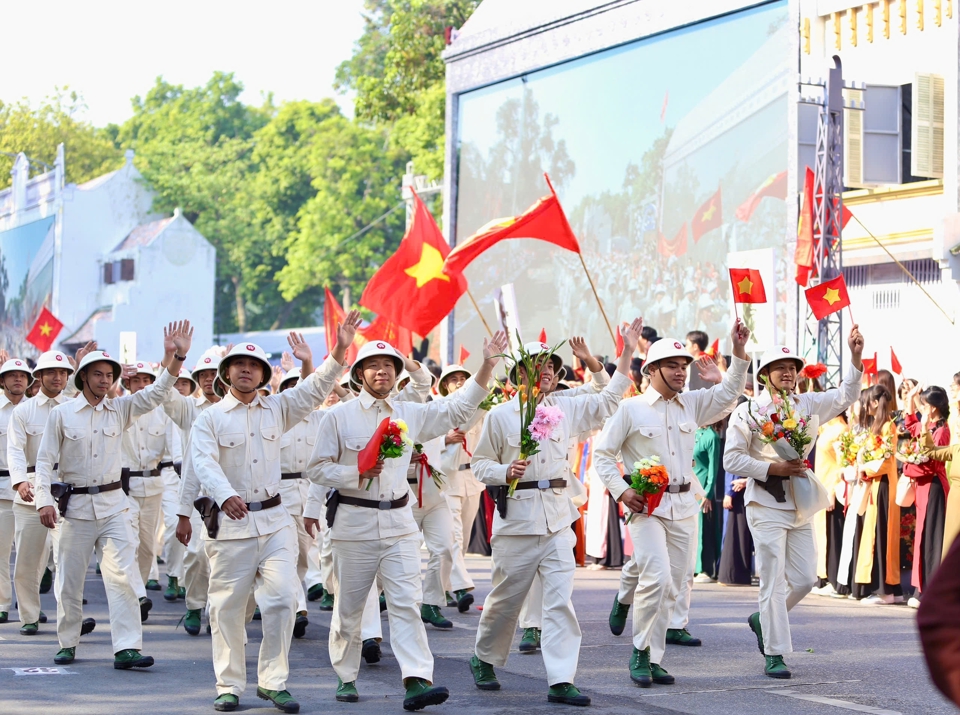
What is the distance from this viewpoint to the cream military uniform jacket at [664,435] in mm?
9422

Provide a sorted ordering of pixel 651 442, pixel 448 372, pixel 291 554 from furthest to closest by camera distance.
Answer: pixel 448 372 → pixel 651 442 → pixel 291 554

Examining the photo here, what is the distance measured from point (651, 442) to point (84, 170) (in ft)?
220

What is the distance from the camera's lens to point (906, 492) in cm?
1294

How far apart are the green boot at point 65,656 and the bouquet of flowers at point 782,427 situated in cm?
498

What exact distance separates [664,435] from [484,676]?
6.69ft

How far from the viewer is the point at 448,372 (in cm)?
1375

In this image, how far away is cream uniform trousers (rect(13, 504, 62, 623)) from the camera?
1116 cm

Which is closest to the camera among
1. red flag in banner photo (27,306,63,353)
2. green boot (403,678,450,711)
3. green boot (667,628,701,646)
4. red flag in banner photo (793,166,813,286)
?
green boot (403,678,450,711)

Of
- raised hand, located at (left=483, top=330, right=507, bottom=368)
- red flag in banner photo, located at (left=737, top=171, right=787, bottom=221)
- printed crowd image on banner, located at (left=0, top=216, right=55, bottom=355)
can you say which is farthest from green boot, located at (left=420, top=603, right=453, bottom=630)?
printed crowd image on banner, located at (left=0, top=216, right=55, bottom=355)

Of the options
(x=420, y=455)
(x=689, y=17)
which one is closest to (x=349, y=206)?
(x=689, y=17)

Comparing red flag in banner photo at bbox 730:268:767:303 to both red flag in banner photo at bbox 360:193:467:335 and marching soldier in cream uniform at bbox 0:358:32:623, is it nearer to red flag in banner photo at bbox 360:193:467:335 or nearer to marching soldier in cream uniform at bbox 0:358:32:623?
red flag in banner photo at bbox 360:193:467:335

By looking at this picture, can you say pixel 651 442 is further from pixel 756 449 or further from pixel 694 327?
pixel 694 327

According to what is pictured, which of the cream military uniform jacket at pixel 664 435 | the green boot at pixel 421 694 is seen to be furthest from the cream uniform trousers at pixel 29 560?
the cream military uniform jacket at pixel 664 435

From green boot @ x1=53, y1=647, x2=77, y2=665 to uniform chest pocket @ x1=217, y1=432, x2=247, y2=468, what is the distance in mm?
2344
